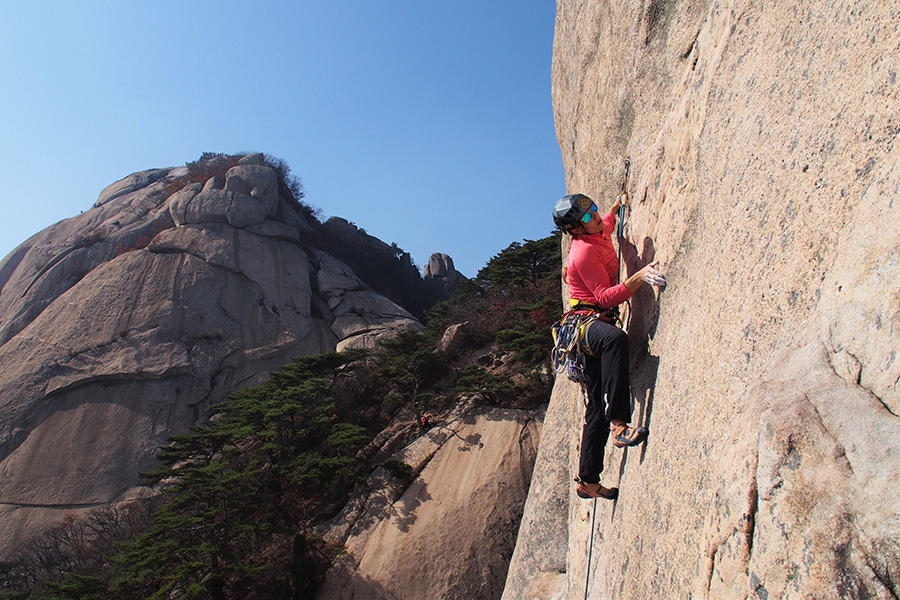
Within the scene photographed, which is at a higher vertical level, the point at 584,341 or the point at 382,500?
the point at 584,341

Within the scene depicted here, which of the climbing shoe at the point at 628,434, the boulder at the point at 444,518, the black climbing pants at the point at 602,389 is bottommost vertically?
the boulder at the point at 444,518

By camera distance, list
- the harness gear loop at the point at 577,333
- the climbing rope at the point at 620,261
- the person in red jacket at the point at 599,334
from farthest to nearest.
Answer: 1. the climbing rope at the point at 620,261
2. the harness gear loop at the point at 577,333
3. the person in red jacket at the point at 599,334

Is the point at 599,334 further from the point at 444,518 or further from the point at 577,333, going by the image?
the point at 444,518

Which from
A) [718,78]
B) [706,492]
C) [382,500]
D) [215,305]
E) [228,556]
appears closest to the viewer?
[706,492]

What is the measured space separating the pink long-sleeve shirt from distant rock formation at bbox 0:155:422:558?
1731 cm

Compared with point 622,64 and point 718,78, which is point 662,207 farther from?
point 622,64

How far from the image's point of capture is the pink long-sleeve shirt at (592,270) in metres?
3.50

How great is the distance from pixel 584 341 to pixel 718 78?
1.58m

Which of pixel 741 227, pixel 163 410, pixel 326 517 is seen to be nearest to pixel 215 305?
pixel 163 410

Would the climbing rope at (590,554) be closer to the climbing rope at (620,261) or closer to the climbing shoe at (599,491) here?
the climbing rope at (620,261)

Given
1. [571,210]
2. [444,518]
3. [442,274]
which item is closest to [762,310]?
[571,210]

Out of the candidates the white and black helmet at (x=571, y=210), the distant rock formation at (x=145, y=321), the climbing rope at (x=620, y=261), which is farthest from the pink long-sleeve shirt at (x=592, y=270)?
the distant rock formation at (x=145, y=321)

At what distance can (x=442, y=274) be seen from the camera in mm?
37375

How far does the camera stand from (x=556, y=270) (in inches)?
661
